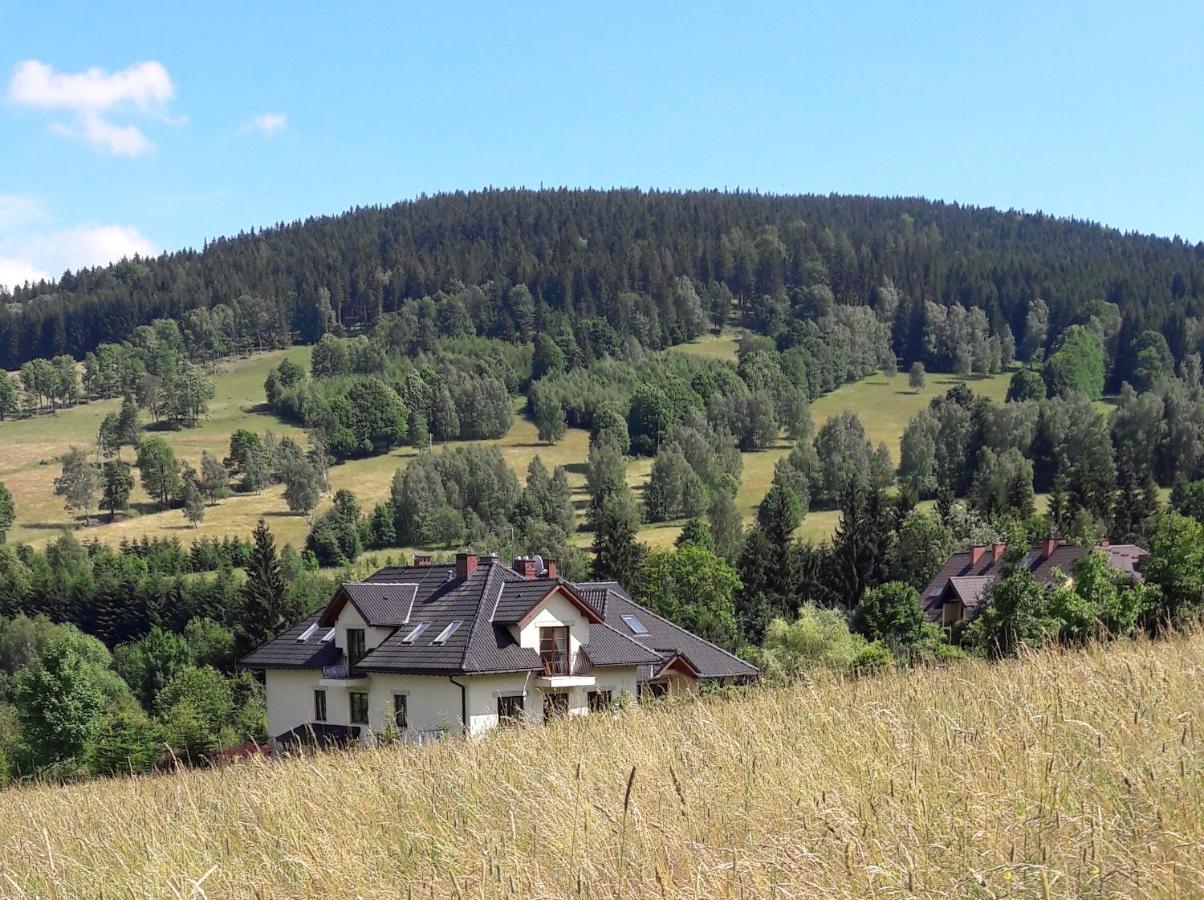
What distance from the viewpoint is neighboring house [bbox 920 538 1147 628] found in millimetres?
55062

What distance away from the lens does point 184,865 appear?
5949 mm

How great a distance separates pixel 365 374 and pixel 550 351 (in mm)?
28356

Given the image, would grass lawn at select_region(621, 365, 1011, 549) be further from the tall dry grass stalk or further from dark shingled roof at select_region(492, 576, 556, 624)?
the tall dry grass stalk

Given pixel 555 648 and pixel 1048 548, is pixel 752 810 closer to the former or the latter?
pixel 555 648

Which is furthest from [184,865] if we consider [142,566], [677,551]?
[142,566]

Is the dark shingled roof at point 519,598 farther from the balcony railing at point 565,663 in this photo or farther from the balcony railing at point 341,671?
the balcony railing at point 341,671

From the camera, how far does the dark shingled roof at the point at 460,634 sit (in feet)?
109

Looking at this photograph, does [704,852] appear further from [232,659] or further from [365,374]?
[365,374]

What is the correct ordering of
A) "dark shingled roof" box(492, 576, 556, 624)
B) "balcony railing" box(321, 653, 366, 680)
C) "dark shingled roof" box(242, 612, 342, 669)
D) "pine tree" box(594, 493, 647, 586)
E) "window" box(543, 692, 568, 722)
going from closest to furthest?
"window" box(543, 692, 568, 722)
"dark shingled roof" box(492, 576, 556, 624)
"balcony railing" box(321, 653, 366, 680)
"dark shingled roof" box(242, 612, 342, 669)
"pine tree" box(594, 493, 647, 586)

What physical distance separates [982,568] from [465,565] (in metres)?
34.6

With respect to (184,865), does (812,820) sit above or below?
above

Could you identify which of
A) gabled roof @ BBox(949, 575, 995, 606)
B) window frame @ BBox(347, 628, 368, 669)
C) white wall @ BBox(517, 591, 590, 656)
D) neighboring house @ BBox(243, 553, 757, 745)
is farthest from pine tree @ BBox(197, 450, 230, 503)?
white wall @ BBox(517, 591, 590, 656)

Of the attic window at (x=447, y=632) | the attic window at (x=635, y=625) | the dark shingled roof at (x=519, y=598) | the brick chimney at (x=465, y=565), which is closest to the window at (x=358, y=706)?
the attic window at (x=447, y=632)

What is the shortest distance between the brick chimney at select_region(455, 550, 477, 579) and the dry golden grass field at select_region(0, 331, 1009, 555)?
65846 mm
